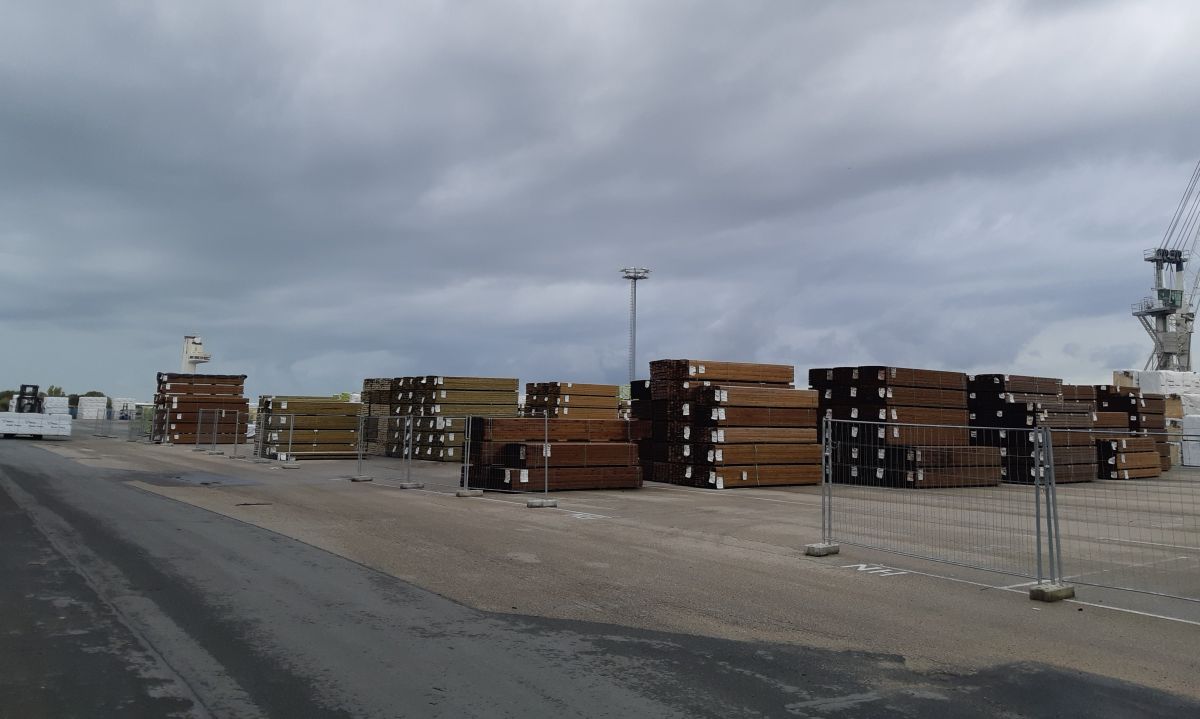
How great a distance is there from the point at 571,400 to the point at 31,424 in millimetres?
28945

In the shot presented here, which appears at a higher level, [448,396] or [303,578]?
[448,396]

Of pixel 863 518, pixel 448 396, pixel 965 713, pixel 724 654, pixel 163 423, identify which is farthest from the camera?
pixel 163 423

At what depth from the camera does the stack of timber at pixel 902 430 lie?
18.5 m

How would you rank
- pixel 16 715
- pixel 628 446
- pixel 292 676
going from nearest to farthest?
pixel 16 715
pixel 292 676
pixel 628 446

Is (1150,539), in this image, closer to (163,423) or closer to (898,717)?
(898,717)

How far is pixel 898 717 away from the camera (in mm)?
4145

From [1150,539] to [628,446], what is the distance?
1069 centimetres

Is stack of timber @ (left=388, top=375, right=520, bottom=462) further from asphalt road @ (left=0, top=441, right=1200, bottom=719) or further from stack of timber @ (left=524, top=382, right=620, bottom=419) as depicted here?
asphalt road @ (left=0, top=441, right=1200, bottom=719)

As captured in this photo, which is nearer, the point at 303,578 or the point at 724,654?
the point at 724,654

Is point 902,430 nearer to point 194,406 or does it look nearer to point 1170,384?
point 1170,384

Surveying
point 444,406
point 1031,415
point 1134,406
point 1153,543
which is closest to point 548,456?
point 1153,543

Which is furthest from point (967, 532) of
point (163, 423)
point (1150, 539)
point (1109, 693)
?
point (163, 423)

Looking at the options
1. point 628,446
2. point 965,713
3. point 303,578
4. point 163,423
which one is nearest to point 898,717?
point 965,713

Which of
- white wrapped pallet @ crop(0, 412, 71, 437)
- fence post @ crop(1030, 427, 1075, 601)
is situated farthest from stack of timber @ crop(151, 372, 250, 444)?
fence post @ crop(1030, 427, 1075, 601)
